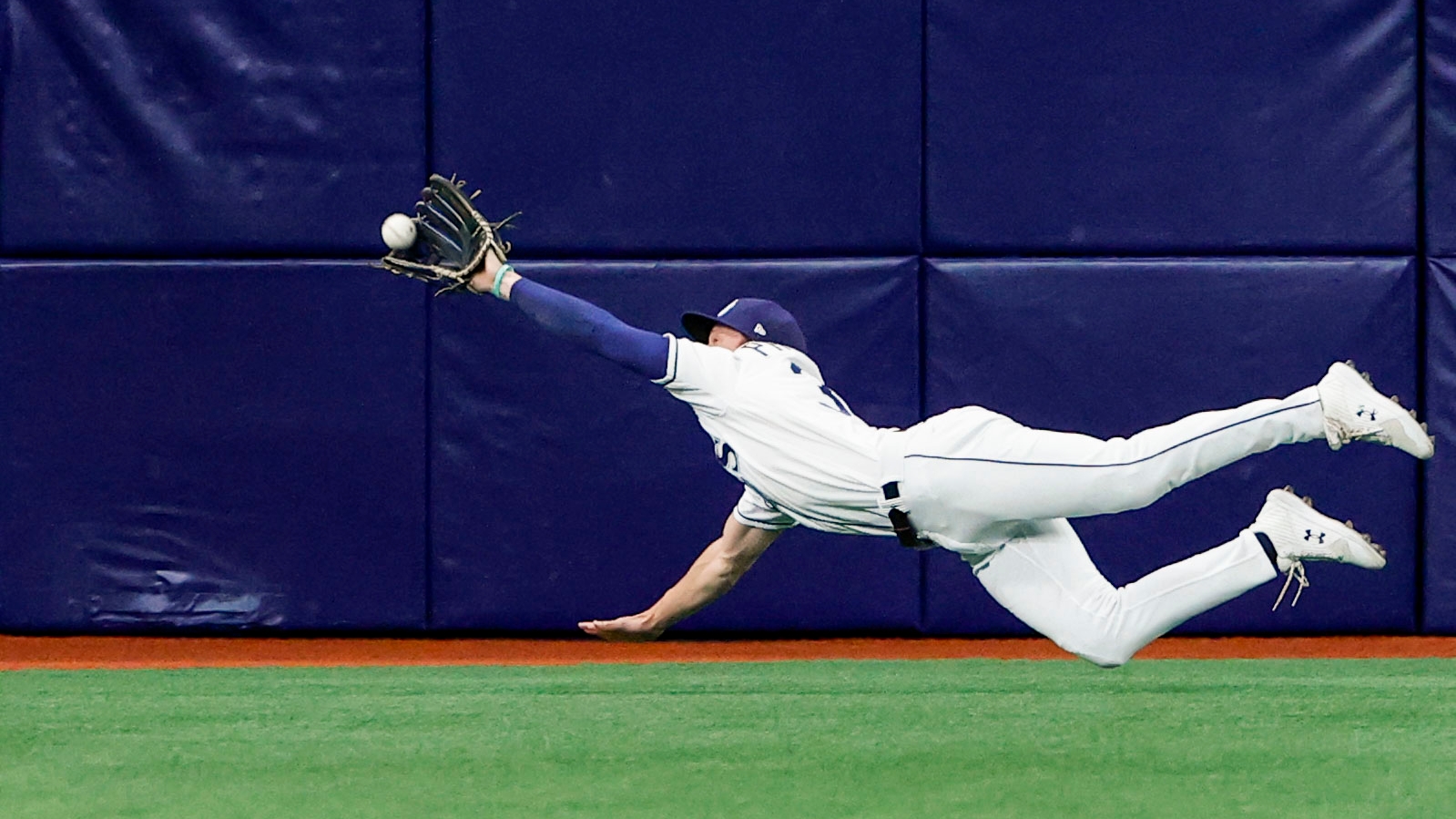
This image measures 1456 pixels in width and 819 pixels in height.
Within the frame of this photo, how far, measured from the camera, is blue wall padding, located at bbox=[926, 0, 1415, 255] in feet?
21.8

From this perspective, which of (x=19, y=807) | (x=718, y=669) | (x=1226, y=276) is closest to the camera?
(x=19, y=807)

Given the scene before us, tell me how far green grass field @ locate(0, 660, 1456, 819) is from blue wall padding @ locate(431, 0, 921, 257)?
1.81 meters

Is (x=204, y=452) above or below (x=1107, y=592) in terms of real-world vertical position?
above

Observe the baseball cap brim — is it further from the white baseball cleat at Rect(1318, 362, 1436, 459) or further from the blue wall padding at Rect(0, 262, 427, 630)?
the blue wall padding at Rect(0, 262, 427, 630)

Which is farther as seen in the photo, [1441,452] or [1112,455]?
[1441,452]

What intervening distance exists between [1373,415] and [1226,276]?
290 cm

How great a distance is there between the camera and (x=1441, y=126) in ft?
21.8

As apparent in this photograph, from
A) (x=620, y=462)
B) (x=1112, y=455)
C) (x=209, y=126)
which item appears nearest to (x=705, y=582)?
(x=1112, y=455)

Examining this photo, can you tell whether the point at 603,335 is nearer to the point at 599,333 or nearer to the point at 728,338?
the point at 599,333

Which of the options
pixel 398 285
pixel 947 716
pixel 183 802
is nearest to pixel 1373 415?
pixel 947 716

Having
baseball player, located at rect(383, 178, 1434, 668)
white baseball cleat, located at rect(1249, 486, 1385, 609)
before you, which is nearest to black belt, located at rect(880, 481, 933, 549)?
baseball player, located at rect(383, 178, 1434, 668)

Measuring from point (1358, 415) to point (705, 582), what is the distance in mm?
2003

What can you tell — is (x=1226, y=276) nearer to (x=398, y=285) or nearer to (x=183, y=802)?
(x=398, y=285)

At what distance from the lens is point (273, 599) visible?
682 centimetres
